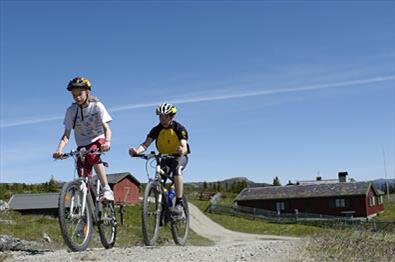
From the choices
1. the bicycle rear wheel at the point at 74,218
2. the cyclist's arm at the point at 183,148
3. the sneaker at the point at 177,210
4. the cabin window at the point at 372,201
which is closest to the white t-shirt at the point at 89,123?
the bicycle rear wheel at the point at 74,218

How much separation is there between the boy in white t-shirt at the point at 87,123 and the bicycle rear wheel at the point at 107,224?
27cm

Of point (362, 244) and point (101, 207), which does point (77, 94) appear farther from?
point (362, 244)

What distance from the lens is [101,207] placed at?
28.0ft

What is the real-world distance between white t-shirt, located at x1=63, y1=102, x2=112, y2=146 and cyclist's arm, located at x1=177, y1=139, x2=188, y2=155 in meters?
1.56

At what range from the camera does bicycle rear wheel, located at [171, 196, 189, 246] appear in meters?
9.85

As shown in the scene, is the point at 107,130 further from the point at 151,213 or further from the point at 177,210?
the point at 177,210

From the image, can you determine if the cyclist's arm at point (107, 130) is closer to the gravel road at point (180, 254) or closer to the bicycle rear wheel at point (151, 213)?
the bicycle rear wheel at point (151, 213)

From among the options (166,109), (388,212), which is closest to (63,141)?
(166,109)

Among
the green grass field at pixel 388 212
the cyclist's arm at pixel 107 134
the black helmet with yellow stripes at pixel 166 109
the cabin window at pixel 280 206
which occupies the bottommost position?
the green grass field at pixel 388 212

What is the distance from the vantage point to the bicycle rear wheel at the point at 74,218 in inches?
296

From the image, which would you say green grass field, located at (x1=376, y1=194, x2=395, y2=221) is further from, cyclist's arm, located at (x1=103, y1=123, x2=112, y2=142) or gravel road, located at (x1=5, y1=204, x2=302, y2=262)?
cyclist's arm, located at (x1=103, y1=123, x2=112, y2=142)

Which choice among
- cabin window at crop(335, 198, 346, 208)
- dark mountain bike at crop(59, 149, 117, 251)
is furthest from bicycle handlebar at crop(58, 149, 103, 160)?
cabin window at crop(335, 198, 346, 208)

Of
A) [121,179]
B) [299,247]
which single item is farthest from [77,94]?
[121,179]

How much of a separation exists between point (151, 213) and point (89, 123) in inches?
81.9
